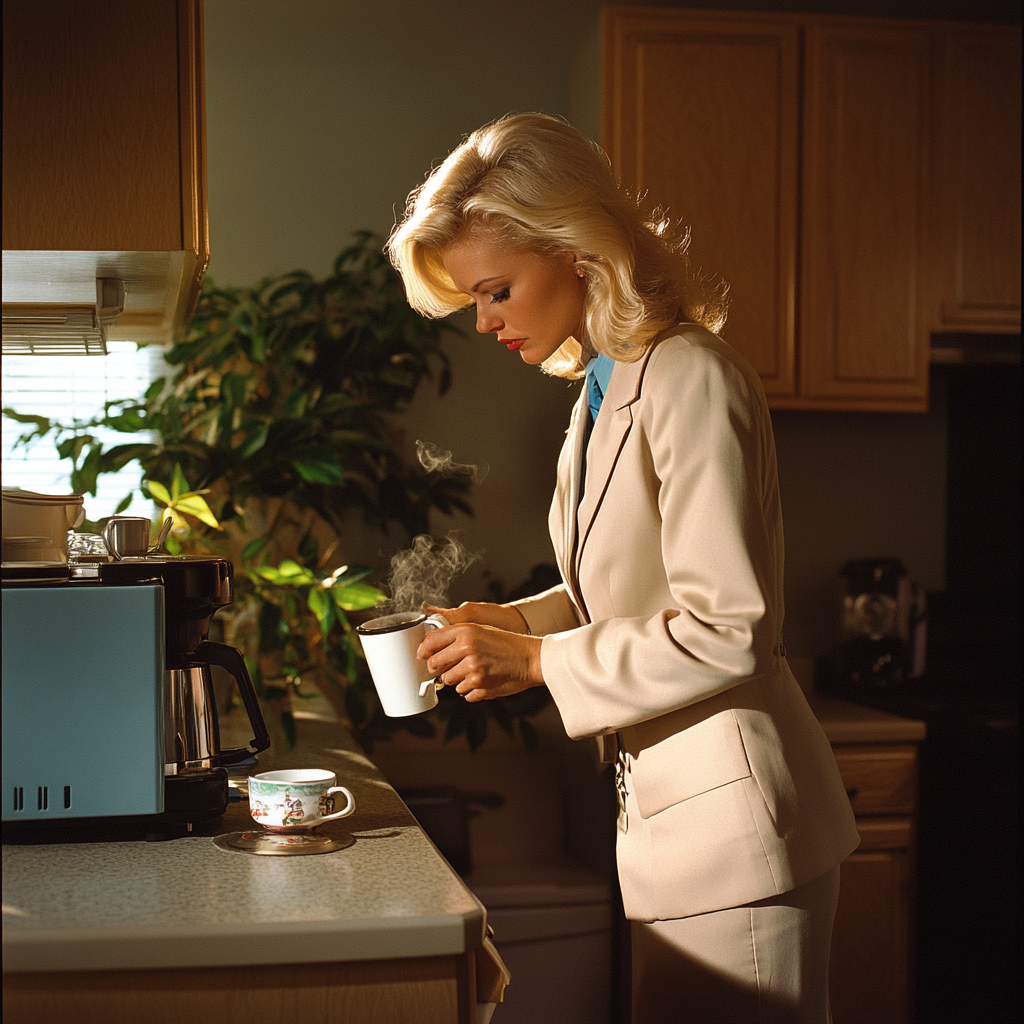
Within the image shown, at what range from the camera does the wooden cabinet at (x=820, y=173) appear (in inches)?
100

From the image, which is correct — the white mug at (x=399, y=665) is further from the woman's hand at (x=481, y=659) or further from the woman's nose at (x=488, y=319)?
the woman's nose at (x=488, y=319)

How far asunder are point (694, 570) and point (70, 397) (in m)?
2.01

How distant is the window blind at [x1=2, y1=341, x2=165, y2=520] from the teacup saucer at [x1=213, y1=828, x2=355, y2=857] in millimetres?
1501

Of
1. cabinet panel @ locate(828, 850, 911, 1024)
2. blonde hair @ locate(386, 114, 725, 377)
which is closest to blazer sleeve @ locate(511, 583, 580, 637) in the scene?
blonde hair @ locate(386, 114, 725, 377)

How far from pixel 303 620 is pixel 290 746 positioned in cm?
51

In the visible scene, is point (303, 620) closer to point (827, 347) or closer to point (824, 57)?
point (827, 347)

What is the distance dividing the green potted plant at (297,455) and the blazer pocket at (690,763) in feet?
2.63

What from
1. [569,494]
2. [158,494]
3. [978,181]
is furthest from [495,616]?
[978,181]

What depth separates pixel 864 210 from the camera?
263cm

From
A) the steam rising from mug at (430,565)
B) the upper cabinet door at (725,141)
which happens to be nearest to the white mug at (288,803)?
the steam rising from mug at (430,565)

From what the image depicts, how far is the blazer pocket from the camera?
1.22 metres

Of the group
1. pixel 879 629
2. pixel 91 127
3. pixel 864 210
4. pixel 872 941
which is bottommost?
pixel 872 941

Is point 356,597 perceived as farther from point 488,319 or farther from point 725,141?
point 725,141

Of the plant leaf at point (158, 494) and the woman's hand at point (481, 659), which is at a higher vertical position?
the plant leaf at point (158, 494)
